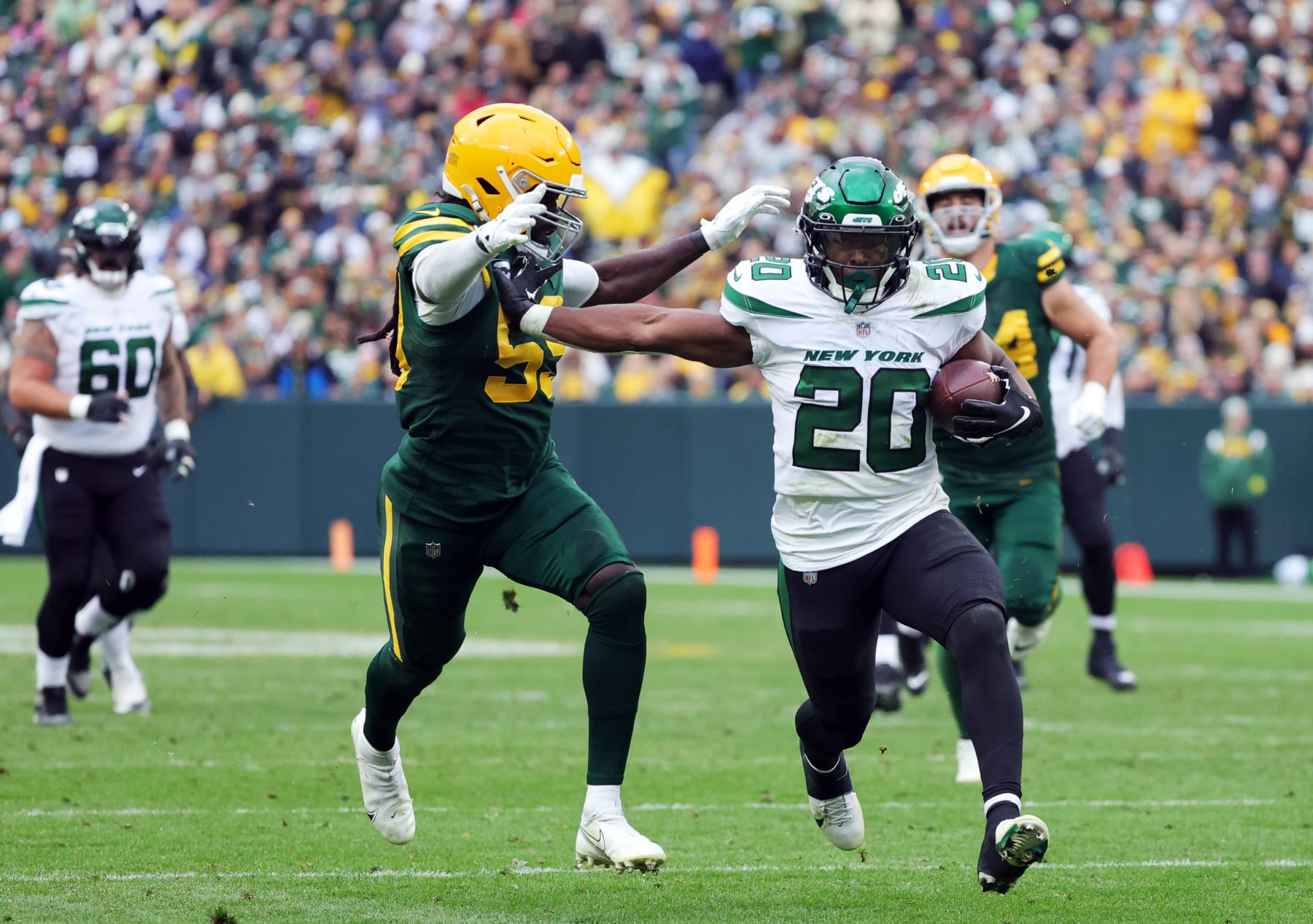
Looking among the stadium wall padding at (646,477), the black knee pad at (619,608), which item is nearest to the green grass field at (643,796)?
the black knee pad at (619,608)

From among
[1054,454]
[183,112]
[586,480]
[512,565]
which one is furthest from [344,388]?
[512,565]

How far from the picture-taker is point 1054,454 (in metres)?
6.66

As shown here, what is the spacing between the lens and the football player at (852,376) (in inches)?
170

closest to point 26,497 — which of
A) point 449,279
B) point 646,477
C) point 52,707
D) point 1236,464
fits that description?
point 52,707

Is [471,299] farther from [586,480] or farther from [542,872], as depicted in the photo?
[586,480]

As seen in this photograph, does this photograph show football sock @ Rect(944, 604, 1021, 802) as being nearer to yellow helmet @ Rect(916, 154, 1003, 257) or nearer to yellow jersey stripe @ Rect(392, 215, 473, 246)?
yellow jersey stripe @ Rect(392, 215, 473, 246)

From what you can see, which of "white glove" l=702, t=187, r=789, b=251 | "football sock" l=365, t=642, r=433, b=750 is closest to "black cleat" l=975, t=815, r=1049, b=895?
"football sock" l=365, t=642, r=433, b=750

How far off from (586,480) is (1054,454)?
909 cm

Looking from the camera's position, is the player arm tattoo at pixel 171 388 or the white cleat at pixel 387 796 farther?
the player arm tattoo at pixel 171 388

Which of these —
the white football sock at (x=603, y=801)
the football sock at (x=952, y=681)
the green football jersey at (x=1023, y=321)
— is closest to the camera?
the white football sock at (x=603, y=801)

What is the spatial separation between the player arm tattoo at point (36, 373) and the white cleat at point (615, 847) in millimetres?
3530

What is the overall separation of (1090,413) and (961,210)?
36.3 inches

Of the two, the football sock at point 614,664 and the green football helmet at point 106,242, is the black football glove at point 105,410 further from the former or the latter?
the football sock at point 614,664

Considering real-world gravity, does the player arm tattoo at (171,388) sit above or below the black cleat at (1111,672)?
above
